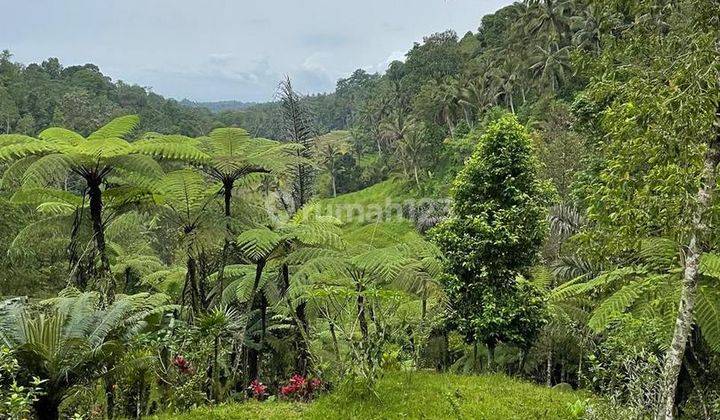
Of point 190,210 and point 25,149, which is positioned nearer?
point 25,149

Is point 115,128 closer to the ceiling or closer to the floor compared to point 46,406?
closer to the ceiling

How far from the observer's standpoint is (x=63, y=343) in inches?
157

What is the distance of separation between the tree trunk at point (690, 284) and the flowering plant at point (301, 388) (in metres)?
3.14

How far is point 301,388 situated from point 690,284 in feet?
11.8

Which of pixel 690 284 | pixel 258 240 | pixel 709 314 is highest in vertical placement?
pixel 258 240

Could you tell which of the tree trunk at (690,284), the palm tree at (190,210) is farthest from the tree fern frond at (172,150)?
the tree trunk at (690,284)

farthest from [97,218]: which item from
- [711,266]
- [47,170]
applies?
[711,266]

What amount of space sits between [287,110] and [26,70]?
212 feet

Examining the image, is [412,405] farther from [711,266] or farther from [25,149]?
[25,149]

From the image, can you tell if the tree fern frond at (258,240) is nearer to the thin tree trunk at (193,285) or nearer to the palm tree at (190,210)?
the palm tree at (190,210)

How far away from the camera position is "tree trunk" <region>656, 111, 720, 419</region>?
3.15 metres

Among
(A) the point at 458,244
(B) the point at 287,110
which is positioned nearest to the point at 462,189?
(A) the point at 458,244

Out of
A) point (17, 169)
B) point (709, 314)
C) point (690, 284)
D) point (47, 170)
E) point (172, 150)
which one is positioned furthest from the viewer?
point (172, 150)

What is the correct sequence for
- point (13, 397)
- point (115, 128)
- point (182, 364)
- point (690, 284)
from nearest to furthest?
point (13, 397) < point (690, 284) < point (182, 364) < point (115, 128)
